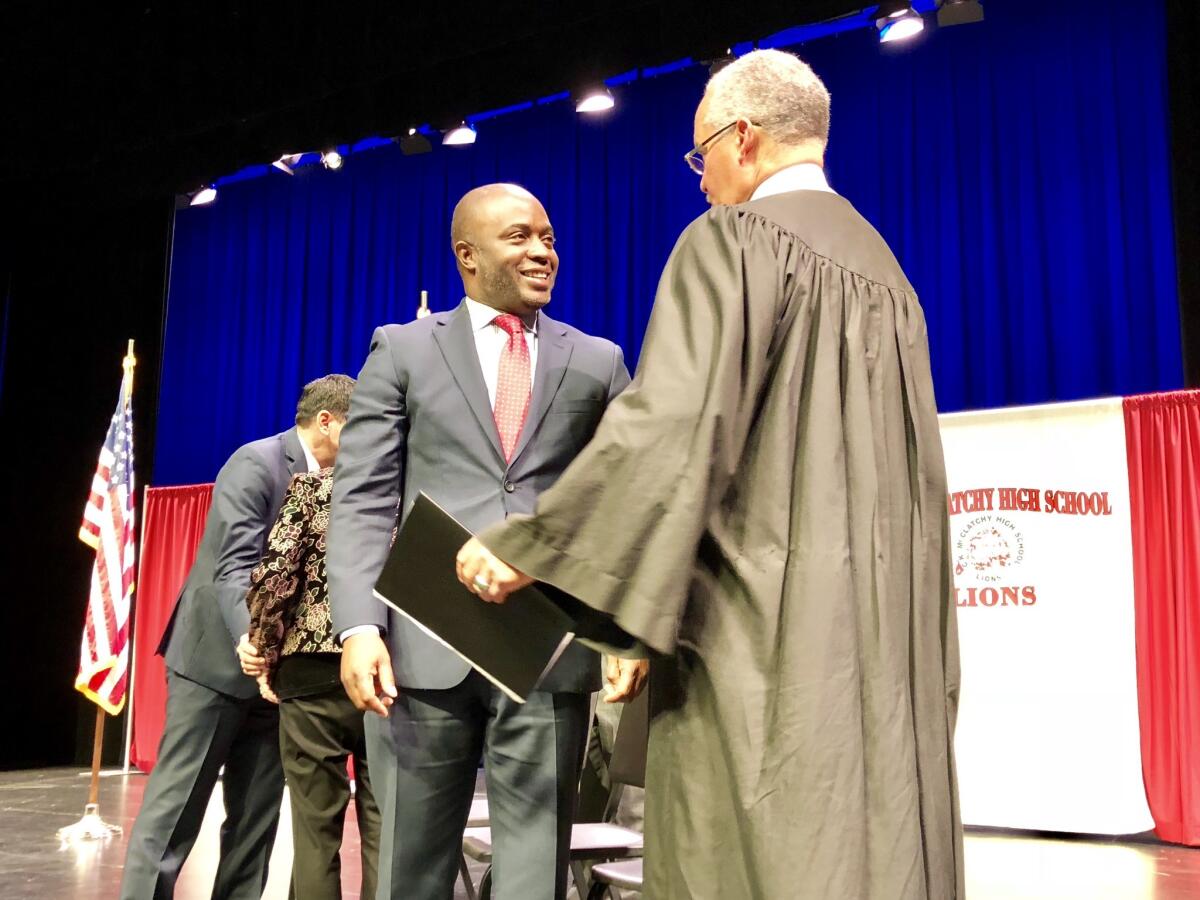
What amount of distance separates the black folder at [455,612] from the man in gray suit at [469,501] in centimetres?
29

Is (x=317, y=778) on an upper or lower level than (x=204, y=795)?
upper

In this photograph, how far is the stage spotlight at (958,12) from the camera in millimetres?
6918

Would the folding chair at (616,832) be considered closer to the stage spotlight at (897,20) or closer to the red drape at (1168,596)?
the red drape at (1168,596)

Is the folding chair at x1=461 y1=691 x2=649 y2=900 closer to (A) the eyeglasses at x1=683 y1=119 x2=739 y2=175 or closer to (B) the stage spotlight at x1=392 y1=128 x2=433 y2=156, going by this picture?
(A) the eyeglasses at x1=683 y1=119 x2=739 y2=175

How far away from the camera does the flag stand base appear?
574 centimetres

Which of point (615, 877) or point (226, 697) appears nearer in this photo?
point (615, 877)

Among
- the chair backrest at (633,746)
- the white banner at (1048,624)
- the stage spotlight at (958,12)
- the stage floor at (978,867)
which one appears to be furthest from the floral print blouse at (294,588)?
the stage spotlight at (958,12)

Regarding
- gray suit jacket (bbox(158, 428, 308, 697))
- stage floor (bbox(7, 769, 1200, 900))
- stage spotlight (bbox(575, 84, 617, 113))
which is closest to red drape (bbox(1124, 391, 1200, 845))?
stage floor (bbox(7, 769, 1200, 900))

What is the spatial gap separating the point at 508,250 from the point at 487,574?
87cm

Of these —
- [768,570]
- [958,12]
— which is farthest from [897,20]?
[768,570]

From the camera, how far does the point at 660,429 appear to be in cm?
147

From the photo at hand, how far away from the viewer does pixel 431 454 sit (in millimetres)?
2049

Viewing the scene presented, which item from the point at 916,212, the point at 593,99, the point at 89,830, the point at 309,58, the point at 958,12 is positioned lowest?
the point at 89,830

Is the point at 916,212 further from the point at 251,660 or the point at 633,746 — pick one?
the point at 633,746
